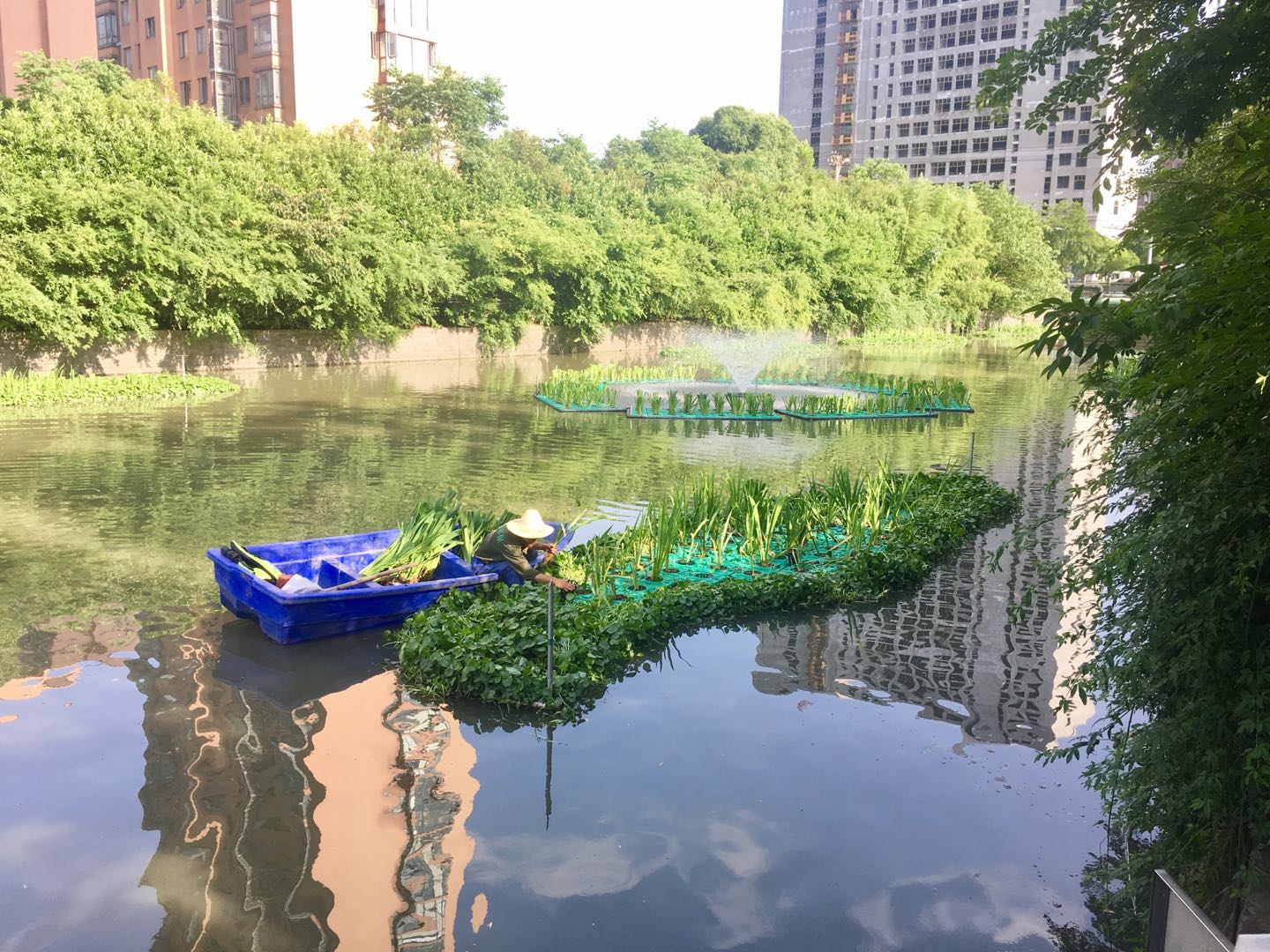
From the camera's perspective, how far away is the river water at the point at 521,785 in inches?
204

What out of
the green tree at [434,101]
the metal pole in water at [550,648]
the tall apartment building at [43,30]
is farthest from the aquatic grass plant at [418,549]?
the tall apartment building at [43,30]

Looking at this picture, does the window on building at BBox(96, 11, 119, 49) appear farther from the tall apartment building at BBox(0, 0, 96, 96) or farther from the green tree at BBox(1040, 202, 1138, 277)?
the green tree at BBox(1040, 202, 1138, 277)

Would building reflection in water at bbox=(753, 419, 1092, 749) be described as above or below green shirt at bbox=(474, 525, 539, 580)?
below

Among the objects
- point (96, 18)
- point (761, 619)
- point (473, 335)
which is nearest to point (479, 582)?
point (761, 619)

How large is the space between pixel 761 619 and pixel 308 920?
17.8 feet

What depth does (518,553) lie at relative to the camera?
30.8 ft

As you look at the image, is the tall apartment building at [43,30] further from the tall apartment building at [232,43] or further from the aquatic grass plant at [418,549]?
the aquatic grass plant at [418,549]

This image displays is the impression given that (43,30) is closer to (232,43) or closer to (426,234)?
(232,43)

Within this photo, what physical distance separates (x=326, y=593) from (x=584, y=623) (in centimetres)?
200

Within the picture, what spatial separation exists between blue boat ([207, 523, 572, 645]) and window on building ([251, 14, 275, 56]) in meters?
53.8

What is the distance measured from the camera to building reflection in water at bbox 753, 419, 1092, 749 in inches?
307

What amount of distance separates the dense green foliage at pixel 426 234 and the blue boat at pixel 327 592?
63.1 ft

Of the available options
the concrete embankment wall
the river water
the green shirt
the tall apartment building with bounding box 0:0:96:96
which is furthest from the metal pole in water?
the tall apartment building with bounding box 0:0:96:96

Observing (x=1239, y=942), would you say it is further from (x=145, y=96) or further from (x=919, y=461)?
(x=145, y=96)
